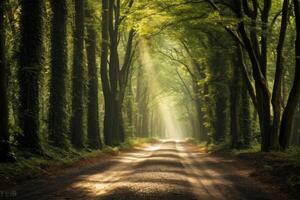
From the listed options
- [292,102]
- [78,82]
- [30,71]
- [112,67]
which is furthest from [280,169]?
[112,67]

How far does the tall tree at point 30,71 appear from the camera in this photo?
1678cm

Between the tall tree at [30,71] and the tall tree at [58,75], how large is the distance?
3249mm

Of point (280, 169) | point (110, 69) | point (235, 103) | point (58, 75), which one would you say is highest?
point (110, 69)

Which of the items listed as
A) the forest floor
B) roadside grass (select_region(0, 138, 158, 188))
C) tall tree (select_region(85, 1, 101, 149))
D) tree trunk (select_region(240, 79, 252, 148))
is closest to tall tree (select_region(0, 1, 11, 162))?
roadside grass (select_region(0, 138, 158, 188))

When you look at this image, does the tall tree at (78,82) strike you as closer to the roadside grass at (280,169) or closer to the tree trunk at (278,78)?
the roadside grass at (280,169)

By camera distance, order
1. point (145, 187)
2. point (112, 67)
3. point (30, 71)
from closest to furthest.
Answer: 1. point (145, 187)
2. point (30, 71)
3. point (112, 67)

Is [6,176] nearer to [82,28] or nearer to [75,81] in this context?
[75,81]

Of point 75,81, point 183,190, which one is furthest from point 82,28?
point 183,190

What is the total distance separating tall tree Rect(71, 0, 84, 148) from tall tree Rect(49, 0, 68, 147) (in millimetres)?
2728

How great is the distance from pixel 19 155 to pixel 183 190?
7.55 m

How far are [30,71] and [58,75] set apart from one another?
13.0ft

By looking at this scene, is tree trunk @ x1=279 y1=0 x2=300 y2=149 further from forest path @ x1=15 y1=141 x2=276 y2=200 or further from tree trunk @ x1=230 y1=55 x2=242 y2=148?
tree trunk @ x1=230 y1=55 x2=242 y2=148

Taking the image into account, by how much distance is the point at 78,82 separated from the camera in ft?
79.8

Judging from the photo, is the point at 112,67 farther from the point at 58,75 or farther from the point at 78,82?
the point at 58,75
